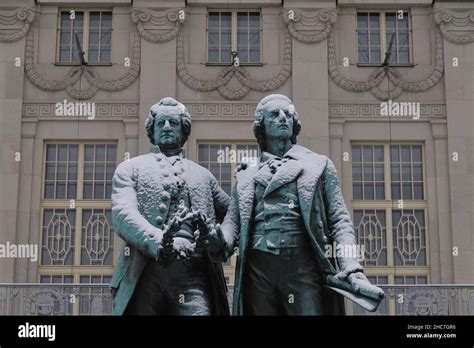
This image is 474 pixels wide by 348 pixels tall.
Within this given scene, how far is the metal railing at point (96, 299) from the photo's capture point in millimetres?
26906

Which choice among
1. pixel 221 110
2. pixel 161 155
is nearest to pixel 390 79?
pixel 221 110

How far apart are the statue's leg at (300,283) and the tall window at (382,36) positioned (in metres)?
23.1

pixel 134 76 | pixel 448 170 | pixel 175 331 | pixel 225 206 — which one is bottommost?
pixel 175 331

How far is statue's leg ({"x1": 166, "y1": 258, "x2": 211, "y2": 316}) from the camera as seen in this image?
9867 millimetres

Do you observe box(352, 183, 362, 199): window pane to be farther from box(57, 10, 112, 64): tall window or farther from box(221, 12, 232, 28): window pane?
box(57, 10, 112, 64): tall window

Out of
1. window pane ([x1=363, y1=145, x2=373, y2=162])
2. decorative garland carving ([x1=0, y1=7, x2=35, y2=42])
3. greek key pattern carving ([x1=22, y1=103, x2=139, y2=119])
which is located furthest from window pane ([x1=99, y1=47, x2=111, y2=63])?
window pane ([x1=363, y1=145, x2=373, y2=162])

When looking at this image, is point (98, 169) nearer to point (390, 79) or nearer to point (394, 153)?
point (394, 153)

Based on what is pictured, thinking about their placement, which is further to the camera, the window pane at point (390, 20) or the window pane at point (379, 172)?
the window pane at point (390, 20)

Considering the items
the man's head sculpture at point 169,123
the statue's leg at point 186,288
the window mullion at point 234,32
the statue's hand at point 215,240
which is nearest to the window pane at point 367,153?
the window mullion at point 234,32

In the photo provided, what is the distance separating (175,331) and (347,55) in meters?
23.7

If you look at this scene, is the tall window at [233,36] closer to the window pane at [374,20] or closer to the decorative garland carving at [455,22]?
the window pane at [374,20]

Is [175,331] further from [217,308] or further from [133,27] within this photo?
[133,27]

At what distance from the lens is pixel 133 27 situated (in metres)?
32.8

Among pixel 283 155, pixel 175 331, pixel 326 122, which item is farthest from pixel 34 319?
pixel 326 122
